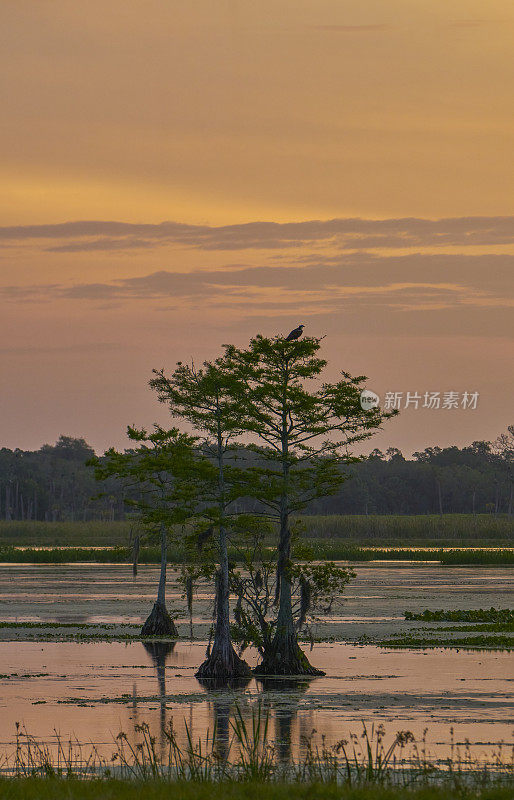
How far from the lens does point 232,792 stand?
51.2 feet

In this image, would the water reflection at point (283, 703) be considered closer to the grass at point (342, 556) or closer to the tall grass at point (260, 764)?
the tall grass at point (260, 764)

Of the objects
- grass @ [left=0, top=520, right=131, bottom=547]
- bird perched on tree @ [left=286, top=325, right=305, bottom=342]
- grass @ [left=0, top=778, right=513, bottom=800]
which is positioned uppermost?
bird perched on tree @ [left=286, top=325, right=305, bottom=342]

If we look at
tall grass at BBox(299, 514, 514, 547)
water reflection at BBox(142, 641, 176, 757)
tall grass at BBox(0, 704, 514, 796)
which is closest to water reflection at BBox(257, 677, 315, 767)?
tall grass at BBox(0, 704, 514, 796)

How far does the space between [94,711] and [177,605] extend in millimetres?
40157

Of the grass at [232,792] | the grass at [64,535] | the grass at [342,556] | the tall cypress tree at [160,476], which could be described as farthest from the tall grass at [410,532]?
the grass at [232,792]

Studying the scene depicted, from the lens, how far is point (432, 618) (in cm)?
6006

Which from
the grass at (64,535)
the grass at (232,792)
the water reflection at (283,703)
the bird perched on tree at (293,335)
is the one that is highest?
the bird perched on tree at (293,335)

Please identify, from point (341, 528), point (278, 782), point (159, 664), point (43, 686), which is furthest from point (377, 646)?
point (341, 528)

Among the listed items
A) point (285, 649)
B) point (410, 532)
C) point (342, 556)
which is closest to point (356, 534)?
point (410, 532)

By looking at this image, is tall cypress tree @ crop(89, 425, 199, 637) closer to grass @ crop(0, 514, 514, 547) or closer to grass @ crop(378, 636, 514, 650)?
grass @ crop(378, 636, 514, 650)

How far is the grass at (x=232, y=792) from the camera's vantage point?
15.2 m

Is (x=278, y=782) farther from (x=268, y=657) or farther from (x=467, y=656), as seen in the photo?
(x=467, y=656)

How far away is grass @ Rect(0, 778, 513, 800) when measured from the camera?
50.0 ft

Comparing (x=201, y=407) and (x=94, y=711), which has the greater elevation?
(x=201, y=407)
